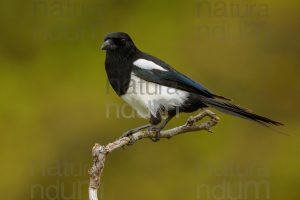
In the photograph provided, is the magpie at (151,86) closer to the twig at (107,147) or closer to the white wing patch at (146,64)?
the white wing patch at (146,64)

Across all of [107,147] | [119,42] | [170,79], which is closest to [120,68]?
[119,42]

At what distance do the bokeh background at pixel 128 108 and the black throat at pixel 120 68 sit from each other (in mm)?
1369

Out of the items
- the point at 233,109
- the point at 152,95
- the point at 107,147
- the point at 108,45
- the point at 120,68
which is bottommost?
the point at 107,147

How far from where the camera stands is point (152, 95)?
4188 millimetres

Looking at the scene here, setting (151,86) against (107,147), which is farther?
(151,86)

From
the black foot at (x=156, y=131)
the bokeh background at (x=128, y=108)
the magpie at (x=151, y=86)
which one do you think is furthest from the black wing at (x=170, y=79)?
the bokeh background at (x=128, y=108)

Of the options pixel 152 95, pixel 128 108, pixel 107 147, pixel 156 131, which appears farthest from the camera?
pixel 128 108

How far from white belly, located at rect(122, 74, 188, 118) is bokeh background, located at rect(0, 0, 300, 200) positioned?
55.4 inches

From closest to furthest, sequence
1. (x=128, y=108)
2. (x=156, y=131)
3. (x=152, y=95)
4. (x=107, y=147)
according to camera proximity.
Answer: (x=107, y=147) < (x=156, y=131) < (x=152, y=95) < (x=128, y=108)

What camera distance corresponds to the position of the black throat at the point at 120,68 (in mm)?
4219

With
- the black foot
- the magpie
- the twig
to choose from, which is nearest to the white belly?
the magpie

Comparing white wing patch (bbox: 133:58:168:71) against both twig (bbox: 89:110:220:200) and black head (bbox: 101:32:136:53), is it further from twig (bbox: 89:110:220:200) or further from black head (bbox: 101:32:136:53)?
twig (bbox: 89:110:220:200)

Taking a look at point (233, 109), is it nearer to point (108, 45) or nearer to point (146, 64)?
point (146, 64)

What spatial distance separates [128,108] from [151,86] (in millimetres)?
1445
